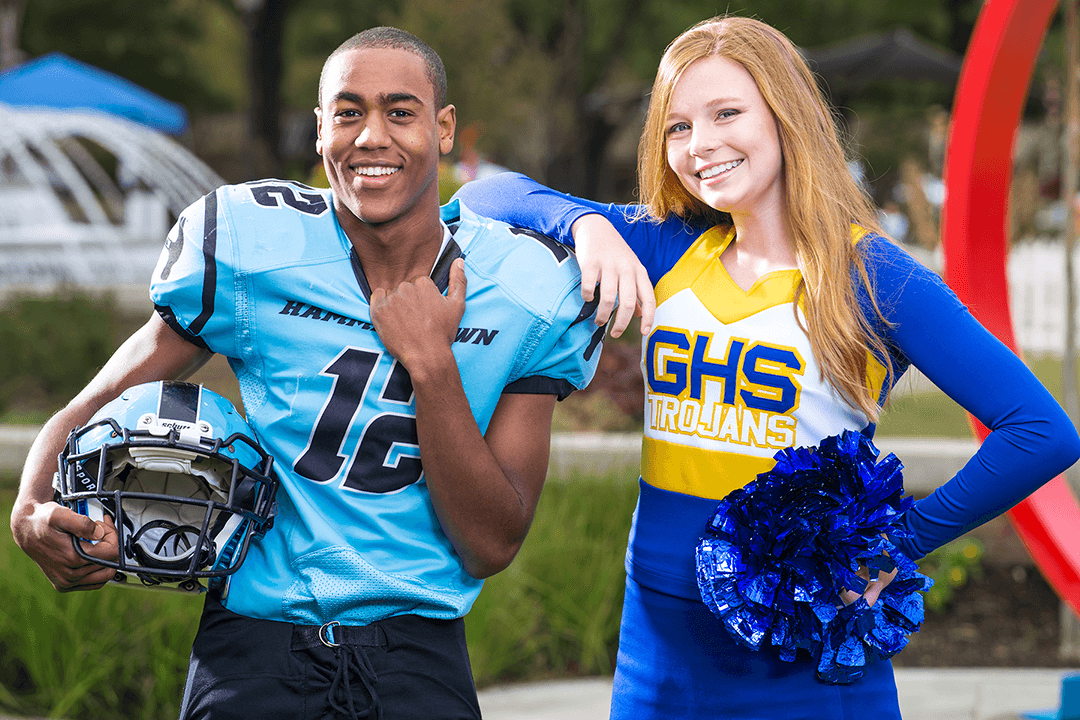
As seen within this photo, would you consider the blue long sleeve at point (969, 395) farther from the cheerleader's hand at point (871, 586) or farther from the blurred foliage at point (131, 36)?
the blurred foliage at point (131, 36)

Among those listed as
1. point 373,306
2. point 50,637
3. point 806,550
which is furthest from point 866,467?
point 50,637

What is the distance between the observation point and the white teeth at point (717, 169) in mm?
2230

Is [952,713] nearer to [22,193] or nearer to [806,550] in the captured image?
[806,550]

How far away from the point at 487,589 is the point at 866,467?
2.24m

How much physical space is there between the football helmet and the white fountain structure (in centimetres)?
818

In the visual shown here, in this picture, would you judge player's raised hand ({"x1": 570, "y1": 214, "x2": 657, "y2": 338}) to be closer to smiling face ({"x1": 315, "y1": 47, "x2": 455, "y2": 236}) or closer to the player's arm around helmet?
Answer: smiling face ({"x1": 315, "y1": 47, "x2": 455, "y2": 236})

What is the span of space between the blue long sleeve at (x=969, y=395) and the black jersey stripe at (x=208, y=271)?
4.27ft

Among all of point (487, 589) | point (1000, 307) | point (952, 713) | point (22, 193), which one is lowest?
point (952, 713)

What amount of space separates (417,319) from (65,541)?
0.72 m

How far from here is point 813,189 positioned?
7.32ft

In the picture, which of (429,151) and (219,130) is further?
(219,130)

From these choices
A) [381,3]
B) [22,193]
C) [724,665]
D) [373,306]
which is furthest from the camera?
[381,3]

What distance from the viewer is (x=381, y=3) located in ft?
70.0

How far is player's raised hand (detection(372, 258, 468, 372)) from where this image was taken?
6.39 feet
